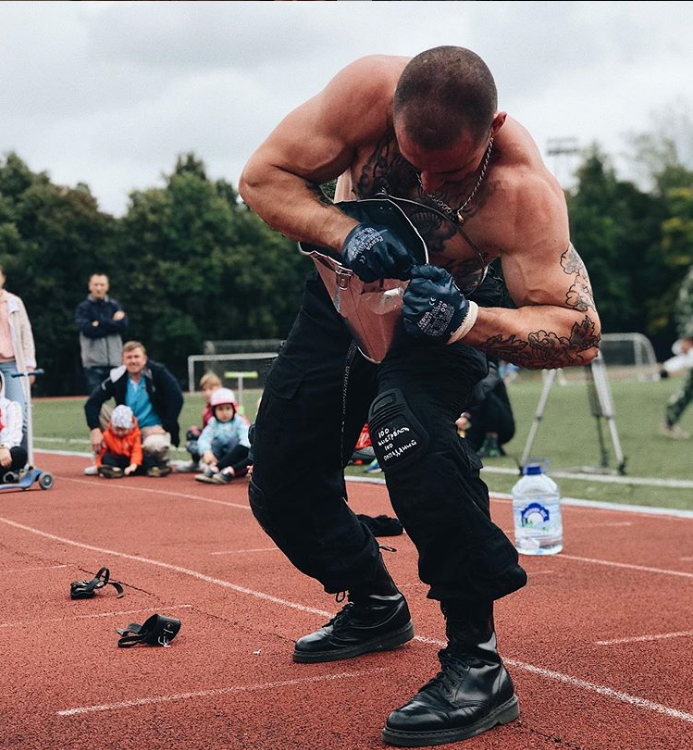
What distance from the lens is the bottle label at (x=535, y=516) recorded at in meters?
7.00

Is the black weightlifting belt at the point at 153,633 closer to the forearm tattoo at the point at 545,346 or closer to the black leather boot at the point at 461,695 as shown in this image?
the black leather boot at the point at 461,695

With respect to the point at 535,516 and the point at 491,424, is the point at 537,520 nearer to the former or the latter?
the point at 535,516

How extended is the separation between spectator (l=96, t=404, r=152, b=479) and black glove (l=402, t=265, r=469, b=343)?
30.1 ft

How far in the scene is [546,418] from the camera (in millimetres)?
22875

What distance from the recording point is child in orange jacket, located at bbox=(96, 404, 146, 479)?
12117 millimetres

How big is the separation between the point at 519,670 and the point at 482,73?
2132 mm

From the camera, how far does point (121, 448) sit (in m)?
12.3

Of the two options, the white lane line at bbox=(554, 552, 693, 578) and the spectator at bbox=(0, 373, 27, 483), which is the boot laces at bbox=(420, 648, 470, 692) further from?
the spectator at bbox=(0, 373, 27, 483)

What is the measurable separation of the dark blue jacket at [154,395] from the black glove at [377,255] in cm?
933

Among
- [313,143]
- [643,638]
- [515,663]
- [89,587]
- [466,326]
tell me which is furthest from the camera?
[89,587]

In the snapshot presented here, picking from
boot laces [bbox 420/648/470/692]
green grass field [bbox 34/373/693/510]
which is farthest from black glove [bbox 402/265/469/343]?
green grass field [bbox 34/373/693/510]

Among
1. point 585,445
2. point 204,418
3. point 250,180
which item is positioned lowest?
point 585,445

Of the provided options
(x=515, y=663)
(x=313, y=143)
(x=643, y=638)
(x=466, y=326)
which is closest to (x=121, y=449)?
(x=643, y=638)

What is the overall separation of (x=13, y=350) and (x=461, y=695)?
8440mm
